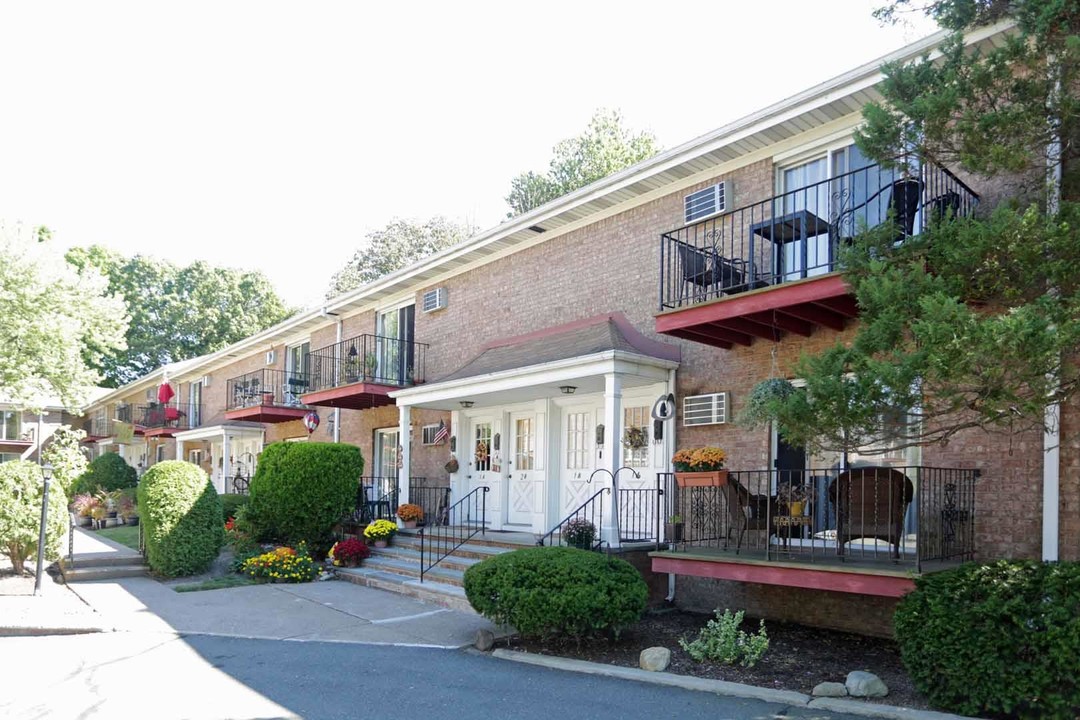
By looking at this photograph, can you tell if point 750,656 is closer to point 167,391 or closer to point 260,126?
point 260,126

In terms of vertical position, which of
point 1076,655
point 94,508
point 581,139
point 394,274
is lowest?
point 94,508

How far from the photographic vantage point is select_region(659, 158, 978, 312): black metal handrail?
8344mm

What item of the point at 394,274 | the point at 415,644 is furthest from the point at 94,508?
the point at 415,644

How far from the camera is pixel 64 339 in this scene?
2080 cm

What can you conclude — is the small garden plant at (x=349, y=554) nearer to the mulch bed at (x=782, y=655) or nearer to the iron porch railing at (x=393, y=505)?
the iron porch railing at (x=393, y=505)

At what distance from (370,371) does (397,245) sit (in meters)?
23.9

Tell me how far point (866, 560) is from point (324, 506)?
911cm

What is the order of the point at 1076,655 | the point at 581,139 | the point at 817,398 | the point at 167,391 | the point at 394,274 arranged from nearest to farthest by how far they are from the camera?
the point at 1076,655, the point at 817,398, the point at 394,274, the point at 167,391, the point at 581,139

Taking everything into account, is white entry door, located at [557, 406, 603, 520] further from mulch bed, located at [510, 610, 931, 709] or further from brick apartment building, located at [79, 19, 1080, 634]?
mulch bed, located at [510, 610, 931, 709]

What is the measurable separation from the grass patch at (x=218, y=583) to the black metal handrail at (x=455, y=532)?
2.60 metres

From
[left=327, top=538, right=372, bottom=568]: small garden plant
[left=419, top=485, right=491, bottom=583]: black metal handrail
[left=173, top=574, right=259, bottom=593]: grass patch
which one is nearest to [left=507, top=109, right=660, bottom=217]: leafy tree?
[left=419, top=485, right=491, bottom=583]: black metal handrail

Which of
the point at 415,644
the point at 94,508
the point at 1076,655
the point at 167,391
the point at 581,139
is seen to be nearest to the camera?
the point at 1076,655

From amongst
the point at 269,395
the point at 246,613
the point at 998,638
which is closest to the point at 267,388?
the point at 269,395

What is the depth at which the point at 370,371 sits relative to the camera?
1731 cm
